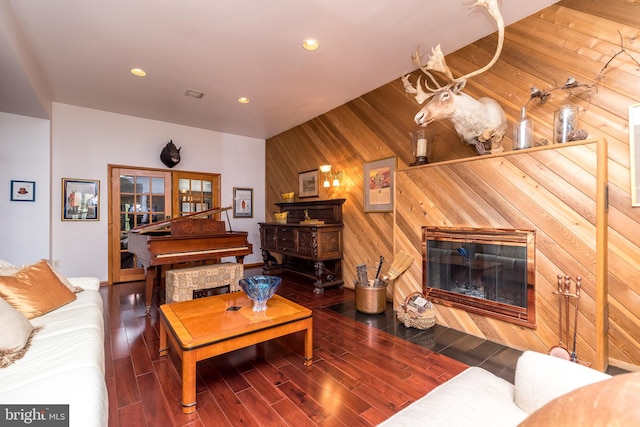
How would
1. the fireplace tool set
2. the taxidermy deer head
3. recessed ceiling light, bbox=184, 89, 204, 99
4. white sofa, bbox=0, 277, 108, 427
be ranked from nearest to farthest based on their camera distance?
white sofa, bbox=0, 277, 108, 427 → the fireplace tool set → recessed ceiling light, bbox=184, 89, 204, 99 → the taxidermy deer head

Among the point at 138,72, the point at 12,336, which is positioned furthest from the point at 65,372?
the point at 138,72

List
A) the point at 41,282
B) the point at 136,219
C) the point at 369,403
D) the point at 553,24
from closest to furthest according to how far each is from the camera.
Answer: the point at 369,403
the point at 41,282
the point at 553,24
the point at 136,219

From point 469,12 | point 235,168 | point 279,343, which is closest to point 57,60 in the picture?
point 235,168

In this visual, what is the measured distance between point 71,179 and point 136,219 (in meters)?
1.10

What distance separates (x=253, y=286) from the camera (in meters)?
2.20

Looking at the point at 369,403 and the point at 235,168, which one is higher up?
the point at 235,168

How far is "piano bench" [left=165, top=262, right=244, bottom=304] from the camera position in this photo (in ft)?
11.3

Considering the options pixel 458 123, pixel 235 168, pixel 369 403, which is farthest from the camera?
pixel 235 168

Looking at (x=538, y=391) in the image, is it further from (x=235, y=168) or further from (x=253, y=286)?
(x=235, y=168)

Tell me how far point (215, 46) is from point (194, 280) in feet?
8.82

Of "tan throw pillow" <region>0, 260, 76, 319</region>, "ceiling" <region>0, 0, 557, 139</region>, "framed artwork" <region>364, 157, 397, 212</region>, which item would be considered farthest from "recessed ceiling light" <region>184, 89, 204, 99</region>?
"tan throw pillow" <region>0, 260, 76, 319</region>

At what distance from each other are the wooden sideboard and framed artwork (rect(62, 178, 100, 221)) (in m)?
2.85

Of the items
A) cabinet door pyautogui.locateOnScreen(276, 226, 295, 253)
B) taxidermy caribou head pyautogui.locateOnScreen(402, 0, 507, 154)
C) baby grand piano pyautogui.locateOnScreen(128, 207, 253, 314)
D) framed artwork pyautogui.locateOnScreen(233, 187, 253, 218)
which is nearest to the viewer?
taxidermy caribou head pyautogui.locateOnScreen(402, 0, 507, 154)

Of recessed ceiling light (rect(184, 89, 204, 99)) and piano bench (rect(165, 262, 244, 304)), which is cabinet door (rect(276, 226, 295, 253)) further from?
recessed ceiling light (rect(184, 89, 204, 99))
